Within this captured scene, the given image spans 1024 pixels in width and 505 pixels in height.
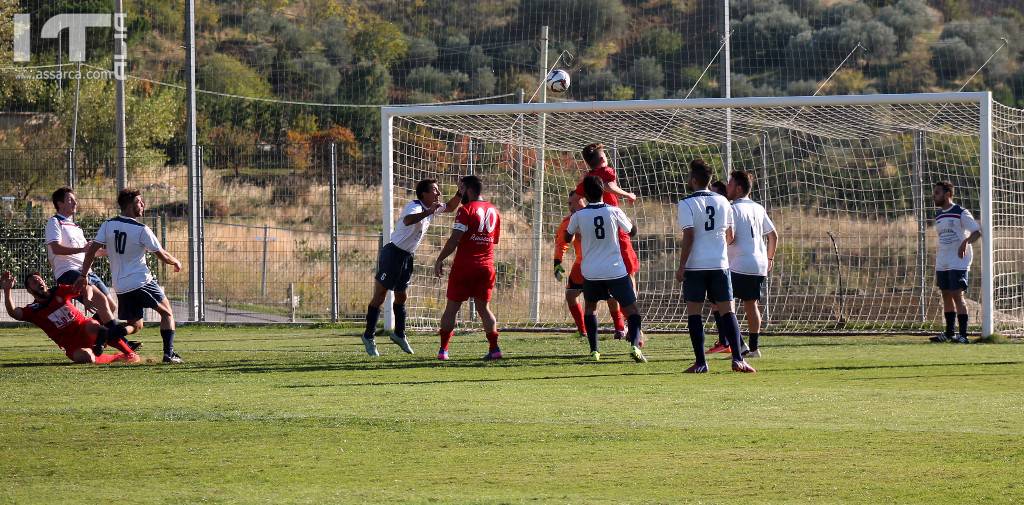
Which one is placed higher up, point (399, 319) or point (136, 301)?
point (136, 301)

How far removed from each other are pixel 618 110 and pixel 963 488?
1037 cm

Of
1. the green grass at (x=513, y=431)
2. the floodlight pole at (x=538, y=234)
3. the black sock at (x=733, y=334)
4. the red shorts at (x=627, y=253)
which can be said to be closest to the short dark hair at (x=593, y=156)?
the red shorts at (x=627, y=253)

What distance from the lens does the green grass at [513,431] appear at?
5.66 meters

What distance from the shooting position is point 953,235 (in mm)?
14516

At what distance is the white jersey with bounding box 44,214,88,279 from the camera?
1272cm

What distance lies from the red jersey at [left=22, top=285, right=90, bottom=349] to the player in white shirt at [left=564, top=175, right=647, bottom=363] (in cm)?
473

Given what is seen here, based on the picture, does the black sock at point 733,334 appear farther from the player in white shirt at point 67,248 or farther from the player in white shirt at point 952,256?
the player in white shirt at point 67,248

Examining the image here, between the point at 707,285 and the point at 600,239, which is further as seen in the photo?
the point at 600,239

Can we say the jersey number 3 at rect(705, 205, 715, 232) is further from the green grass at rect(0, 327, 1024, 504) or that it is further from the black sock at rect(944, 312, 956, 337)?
the black sock at rect(944, 312, 956, 337)

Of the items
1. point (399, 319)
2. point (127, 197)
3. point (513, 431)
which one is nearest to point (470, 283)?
point (399, 319)

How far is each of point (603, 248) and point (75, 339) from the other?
510cm

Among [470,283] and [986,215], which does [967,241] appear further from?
[470,283]

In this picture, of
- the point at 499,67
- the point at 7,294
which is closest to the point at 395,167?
the point at 7,294

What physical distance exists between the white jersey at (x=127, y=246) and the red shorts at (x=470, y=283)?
282 centimetres
